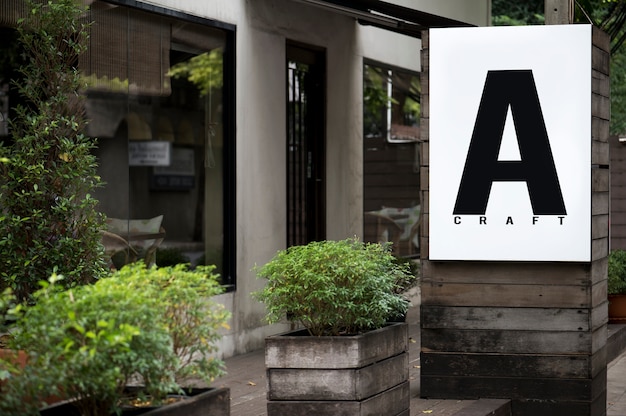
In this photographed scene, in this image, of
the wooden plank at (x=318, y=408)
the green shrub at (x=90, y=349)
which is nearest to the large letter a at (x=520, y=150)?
the wooden plank at (x=318, y=408)

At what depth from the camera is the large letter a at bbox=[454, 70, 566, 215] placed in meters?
7.41

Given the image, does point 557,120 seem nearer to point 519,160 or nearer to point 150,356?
point 519,160

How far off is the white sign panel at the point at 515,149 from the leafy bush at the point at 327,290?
1480 mm

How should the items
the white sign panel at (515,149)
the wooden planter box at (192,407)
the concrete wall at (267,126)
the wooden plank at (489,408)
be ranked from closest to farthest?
the wooden planter box at (192,407) → the wooden plank at (489,408) → the white sign panel at (515,149) → the concrete wall at (267,126)

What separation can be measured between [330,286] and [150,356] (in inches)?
81.4

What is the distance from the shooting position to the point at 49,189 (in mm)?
6449

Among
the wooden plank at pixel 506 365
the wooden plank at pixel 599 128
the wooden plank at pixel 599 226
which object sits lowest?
the wooden plank at pixel 506 365

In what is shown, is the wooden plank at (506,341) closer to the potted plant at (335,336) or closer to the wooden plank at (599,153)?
the wooden plank at (599,153)

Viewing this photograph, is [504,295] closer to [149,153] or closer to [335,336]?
[335,336]

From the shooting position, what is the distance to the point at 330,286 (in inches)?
234

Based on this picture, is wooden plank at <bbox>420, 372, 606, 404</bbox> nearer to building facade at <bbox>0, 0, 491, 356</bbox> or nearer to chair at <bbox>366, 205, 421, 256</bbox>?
building facade at <bbox>0, 0, 491, 356</bbox>

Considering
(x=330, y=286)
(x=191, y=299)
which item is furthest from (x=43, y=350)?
(x=330, y=286)

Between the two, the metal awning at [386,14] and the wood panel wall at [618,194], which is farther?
the wood panel wall at [618,194]

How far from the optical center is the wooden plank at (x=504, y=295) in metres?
7.52
